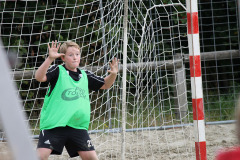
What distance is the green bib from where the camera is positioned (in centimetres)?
323

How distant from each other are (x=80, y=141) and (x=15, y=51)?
9.03 feet

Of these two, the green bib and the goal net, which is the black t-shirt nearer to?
the green bib

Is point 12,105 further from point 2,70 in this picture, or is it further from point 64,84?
point 64,84

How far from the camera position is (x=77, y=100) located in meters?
3.29

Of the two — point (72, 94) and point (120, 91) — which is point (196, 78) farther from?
point (120, 91)

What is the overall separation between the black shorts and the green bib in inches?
1.7

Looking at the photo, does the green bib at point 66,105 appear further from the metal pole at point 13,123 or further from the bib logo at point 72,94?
the metal pole at point 13,123

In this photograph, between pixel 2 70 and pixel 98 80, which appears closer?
pixel 2 70

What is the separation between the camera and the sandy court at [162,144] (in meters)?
4.55

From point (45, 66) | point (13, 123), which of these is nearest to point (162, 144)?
point (45, 66)

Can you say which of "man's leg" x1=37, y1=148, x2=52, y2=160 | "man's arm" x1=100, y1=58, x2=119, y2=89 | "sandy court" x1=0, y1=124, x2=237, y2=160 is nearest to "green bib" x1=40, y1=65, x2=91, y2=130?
"man's leg" x1=37, y1=148, x2=52, y2=160

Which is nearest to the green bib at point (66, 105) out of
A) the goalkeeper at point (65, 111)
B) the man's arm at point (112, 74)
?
the goalkeeper at point (65, 111)

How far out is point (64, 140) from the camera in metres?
3.24

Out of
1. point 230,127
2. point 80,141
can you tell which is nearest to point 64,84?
point 80,141
